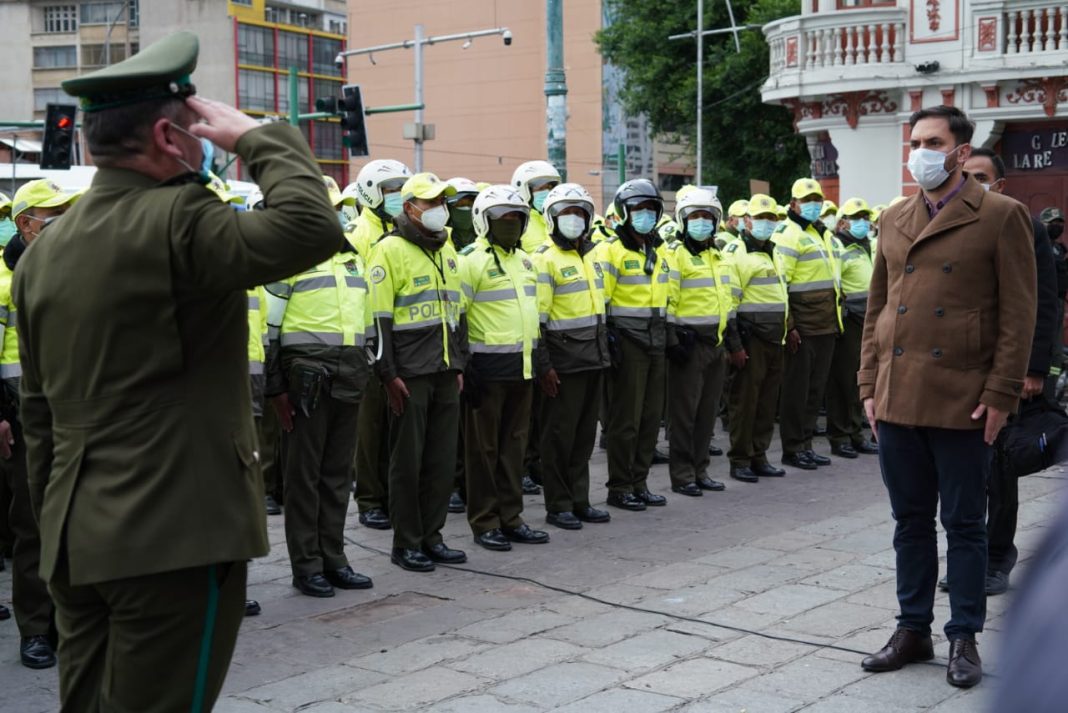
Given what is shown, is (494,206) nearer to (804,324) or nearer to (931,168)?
(931,168)

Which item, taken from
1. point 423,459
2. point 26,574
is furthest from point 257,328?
point 26,574

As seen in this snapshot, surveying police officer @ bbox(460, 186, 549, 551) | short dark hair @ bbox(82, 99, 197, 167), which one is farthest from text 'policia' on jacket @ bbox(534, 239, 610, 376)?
short dark hair @ bbox(82, 99, 197, 167)

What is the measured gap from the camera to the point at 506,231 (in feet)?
30.6

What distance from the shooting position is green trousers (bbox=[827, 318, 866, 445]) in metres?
13.6

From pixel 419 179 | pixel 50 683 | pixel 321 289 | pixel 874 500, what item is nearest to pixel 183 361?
pixel 50 683

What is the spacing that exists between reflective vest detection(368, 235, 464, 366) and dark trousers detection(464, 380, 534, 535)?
771 mm

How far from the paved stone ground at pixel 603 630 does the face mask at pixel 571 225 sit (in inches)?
80.0

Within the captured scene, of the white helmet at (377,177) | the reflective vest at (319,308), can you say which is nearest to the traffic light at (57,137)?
the white helmet at (377,177)

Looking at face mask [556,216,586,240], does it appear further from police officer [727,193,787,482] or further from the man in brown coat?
the man in brown coat

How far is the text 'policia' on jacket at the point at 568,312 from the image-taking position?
32.9 ft

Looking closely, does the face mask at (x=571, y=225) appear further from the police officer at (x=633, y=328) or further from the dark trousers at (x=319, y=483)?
the dark trousers at (x=319, y=483)

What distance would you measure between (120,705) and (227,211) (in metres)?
1.18

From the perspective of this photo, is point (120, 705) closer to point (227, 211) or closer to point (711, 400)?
point (227, 211)

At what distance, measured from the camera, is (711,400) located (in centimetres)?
1164
